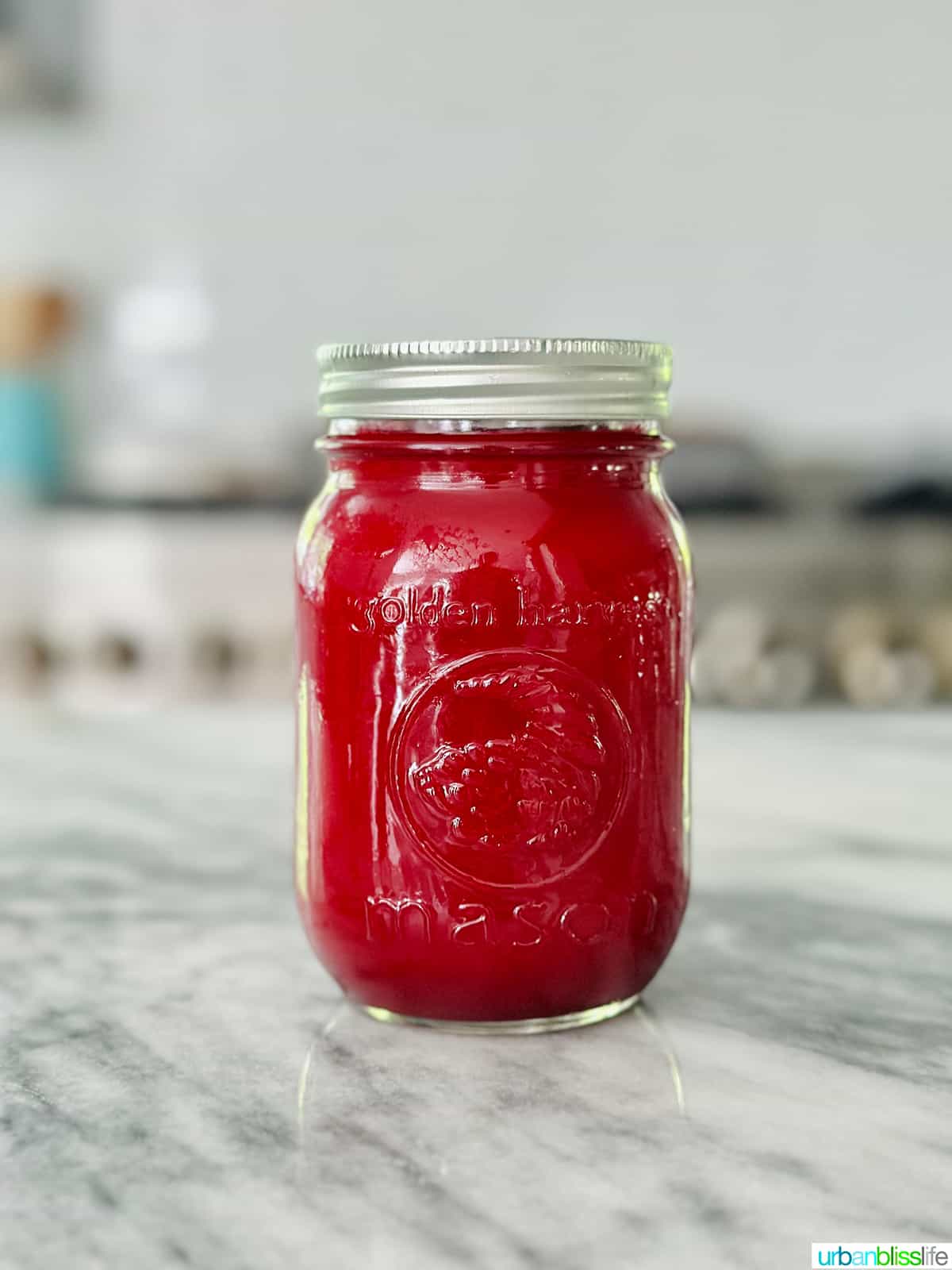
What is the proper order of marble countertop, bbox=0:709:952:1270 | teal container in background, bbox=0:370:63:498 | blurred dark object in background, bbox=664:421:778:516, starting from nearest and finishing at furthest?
1. marble countertop, bbox=0:709:952:1270
2. blurred dark object in background, bbox=664:421:778:516
3. teal container in background, bbox=0:370:63:498

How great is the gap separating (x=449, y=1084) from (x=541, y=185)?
2256 millimetres

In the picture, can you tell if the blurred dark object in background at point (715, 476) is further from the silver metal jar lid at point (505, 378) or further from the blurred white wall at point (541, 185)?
the silver metal jar lid at point (505, 378)

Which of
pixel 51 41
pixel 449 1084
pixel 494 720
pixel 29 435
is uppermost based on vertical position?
pixel 51 41

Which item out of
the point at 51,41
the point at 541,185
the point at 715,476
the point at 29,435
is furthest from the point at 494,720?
the point at 51,41

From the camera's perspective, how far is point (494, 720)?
50 cm

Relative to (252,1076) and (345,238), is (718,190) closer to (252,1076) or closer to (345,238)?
(345,238)

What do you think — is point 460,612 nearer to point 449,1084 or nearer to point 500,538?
point 500,538

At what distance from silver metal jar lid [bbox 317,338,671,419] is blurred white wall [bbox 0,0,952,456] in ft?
6.69

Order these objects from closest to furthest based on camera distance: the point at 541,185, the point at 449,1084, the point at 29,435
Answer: the point at 449,1084, the point at 29,435, the point at 541,185

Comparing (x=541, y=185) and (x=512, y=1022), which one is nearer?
(x=512, y=1022)

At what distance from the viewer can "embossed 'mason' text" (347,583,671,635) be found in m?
0.49

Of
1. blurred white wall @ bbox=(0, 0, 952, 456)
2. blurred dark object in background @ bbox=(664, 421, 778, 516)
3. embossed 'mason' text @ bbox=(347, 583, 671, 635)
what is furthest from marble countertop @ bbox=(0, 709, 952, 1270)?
blurred white wall @ bbox=(0, 0, 952, 456)

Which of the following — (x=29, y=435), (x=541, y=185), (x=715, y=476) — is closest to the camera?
(x=715, y=476)

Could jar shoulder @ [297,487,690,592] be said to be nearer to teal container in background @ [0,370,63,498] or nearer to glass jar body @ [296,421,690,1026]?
glass jar body @ [296,421,690,1026]
